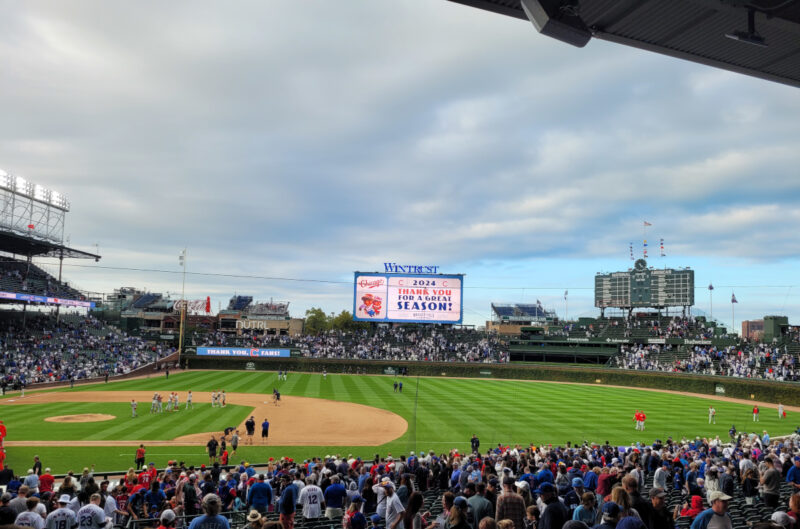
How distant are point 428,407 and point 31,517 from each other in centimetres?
3266

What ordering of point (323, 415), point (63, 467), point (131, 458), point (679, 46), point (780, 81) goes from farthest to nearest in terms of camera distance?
point (323, 415), point (131, 458), point (63, 467), point (780, 81), point (679, 46)

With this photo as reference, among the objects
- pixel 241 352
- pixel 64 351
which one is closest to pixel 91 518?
pixel 64 351

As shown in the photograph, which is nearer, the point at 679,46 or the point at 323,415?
the point at 679,46

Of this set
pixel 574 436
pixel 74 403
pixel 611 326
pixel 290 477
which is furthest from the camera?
pixel 611 326

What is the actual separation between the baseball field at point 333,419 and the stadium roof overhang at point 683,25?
53.1 feet

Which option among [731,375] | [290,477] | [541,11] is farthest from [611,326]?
[541,11]

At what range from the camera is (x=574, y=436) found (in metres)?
29.2

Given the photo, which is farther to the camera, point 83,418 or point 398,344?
point 398,344

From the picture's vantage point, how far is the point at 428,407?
3903 centimetres

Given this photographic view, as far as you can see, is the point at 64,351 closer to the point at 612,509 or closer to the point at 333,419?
the point at 333,419

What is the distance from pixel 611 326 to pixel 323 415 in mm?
58010

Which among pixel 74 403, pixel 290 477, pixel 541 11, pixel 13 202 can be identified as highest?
pixel 13 202

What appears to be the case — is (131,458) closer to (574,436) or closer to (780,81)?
(574,436)

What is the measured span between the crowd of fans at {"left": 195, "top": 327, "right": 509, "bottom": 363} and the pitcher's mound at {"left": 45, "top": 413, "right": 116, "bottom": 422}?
38244 mm
